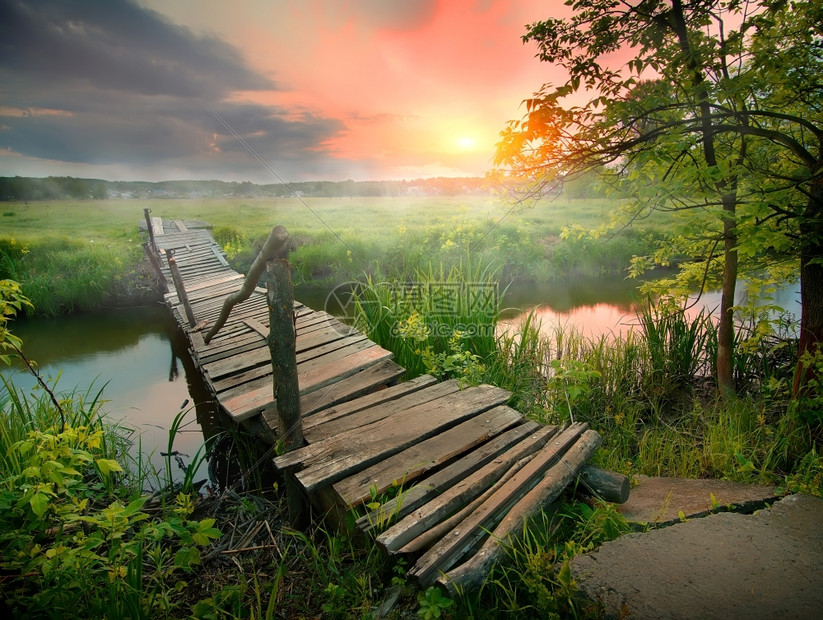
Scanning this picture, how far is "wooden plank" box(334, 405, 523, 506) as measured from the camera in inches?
90.7

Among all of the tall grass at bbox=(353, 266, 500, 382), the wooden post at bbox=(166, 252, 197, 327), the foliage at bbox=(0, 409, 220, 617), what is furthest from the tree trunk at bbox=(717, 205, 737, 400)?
the wooden post at bbox=(166, 252, 197, 327)

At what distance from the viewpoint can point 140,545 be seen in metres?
1.85

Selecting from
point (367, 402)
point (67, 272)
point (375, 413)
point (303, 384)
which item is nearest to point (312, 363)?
point (303, 384)

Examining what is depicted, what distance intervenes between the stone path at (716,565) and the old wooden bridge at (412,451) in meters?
0.38

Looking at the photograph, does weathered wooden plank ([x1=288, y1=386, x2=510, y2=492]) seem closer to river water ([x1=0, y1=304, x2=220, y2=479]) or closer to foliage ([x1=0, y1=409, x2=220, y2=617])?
foliage ([x1=0, y1=409, x2=220, y2=617])

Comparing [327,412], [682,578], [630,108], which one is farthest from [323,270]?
[682,578]

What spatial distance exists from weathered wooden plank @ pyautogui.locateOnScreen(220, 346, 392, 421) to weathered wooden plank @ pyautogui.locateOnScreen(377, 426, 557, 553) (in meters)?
1.65

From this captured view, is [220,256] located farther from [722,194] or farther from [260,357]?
[722,194]

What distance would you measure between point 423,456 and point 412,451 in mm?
97

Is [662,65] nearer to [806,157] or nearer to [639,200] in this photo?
[639,200]

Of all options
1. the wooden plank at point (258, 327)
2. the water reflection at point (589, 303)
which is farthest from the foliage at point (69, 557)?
the water reflection at point (589, 303)

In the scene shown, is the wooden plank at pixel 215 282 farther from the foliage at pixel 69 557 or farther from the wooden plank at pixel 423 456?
the wooden plank at pixel 423 456

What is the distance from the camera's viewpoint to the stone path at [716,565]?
1470mm

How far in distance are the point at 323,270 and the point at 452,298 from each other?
835 cm
